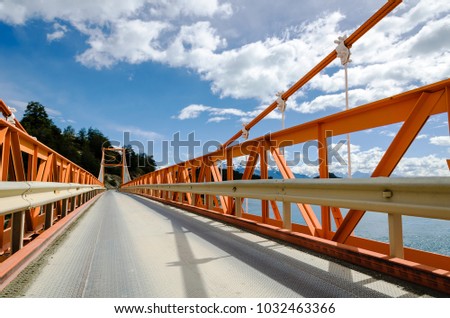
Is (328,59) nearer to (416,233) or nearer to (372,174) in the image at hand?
(416,233)

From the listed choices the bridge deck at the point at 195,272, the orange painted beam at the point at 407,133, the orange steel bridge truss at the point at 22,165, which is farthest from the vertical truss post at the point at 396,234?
the orange steel bridge truss at the point at 22,165

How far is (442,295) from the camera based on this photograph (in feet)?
6.66

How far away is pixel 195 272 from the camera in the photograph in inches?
104

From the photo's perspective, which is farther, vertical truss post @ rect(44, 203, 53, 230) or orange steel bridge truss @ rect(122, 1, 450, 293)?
vertical truss post @ rect(44, 203, 53, 230)

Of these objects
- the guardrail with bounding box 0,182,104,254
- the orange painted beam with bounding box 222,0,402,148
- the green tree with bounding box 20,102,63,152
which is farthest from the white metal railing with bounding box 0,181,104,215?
the green tree with bounding box 20,102,63,152

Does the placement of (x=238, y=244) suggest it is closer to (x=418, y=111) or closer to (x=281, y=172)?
(x=281, y=172)

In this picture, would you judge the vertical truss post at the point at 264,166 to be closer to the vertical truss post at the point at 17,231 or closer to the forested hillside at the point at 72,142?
the vertical truss post at the point at 17,231

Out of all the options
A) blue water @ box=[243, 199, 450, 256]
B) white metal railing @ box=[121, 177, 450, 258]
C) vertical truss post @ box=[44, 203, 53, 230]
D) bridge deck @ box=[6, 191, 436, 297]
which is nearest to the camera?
white metal railing @ box=[121, 177, 450, 258]

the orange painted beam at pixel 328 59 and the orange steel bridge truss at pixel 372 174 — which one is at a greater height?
the orange painted beam at pixel 328 59

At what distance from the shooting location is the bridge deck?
7.22 feet

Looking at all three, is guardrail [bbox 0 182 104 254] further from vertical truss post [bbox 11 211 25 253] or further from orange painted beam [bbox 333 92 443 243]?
orange painted beam [bbox 333 92 443 243]

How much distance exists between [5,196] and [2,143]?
93 centimetres

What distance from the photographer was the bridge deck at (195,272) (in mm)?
2201
